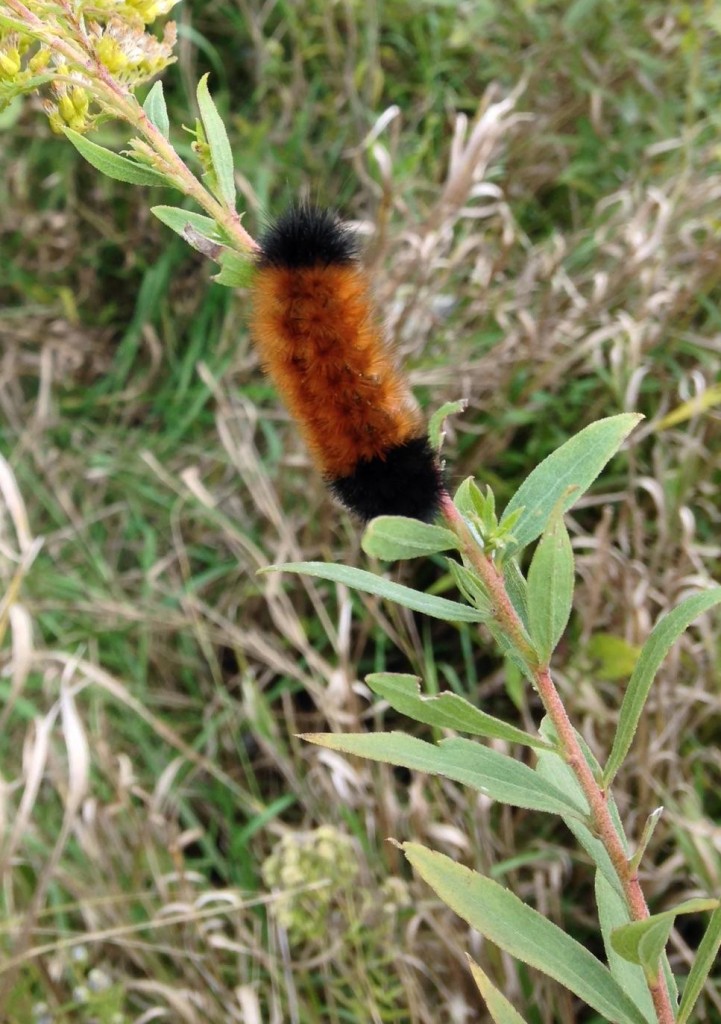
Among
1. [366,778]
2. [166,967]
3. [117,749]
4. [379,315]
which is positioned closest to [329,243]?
[379,315]

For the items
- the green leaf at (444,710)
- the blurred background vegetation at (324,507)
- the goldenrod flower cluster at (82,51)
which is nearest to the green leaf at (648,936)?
the green leaf at (444,710)

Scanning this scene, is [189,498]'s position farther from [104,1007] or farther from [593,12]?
[593,12]

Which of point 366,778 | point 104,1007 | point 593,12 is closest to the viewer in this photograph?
point 104,1007

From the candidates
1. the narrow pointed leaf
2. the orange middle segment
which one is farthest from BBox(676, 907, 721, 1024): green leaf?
the narrow pointed leaf

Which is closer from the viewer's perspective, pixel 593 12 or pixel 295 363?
pixel 295 363

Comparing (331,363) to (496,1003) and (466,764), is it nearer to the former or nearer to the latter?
(466,764)

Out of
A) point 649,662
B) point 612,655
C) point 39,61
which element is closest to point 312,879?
point 612,655
